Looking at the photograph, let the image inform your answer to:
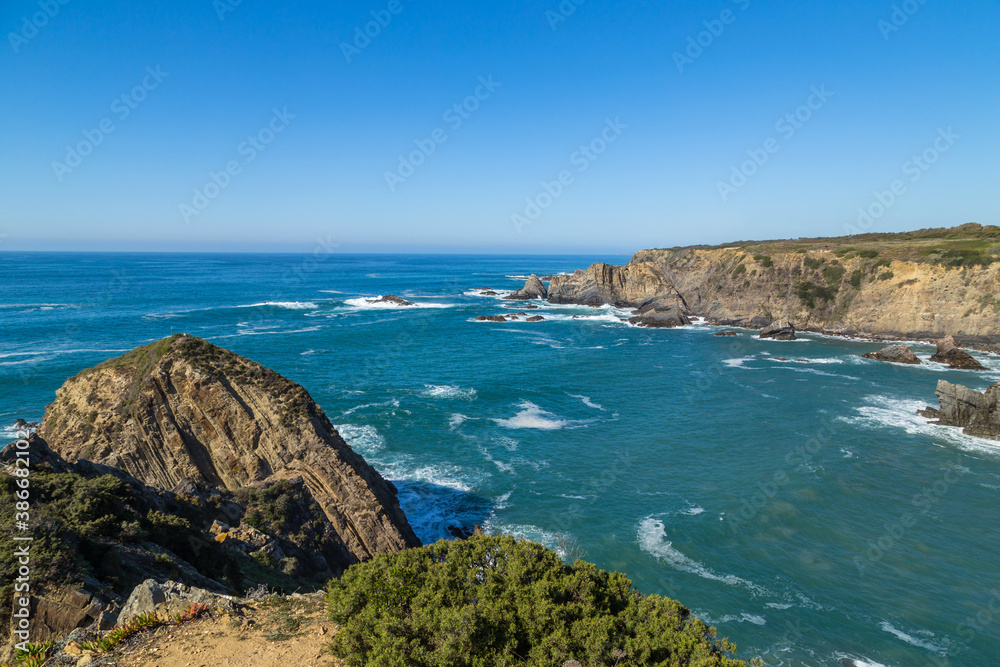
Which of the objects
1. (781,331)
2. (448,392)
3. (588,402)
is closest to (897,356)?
(781,331)

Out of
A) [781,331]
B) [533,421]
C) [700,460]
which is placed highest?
[781,331]

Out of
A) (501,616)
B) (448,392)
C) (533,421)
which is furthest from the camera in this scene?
(448,392)

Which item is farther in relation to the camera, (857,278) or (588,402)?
(857,278)

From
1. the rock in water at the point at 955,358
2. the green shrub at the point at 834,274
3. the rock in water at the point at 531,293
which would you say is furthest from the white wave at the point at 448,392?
the rock in water at the point at 531,293

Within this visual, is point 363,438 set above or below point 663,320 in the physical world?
below

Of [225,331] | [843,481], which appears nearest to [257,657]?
[843,481]

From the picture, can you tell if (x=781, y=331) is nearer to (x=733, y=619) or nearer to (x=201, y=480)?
(x=733, y=619)

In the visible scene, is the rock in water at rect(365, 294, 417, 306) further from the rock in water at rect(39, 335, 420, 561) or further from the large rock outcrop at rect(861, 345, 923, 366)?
the rock in water at rect(39, 335, 420, 561)
